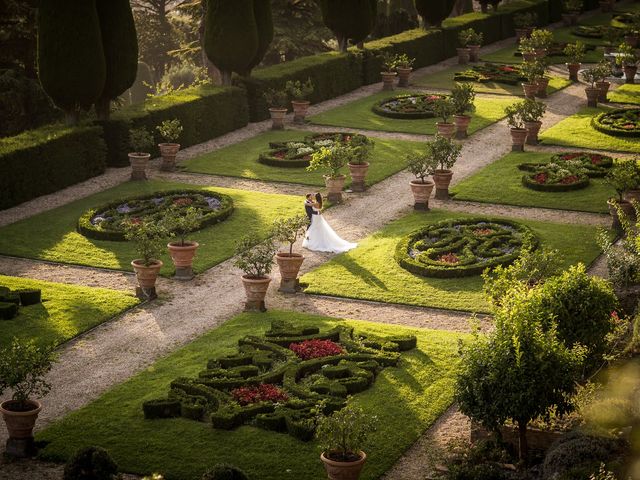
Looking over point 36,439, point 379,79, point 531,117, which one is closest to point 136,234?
point 36,439

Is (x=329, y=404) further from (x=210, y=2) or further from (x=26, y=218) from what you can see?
(x=210, y=2)

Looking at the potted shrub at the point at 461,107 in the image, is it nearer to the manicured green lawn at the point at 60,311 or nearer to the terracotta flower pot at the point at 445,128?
the terracotta flower pot at the point at 445,128

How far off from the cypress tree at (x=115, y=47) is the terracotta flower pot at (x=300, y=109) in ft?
24.6

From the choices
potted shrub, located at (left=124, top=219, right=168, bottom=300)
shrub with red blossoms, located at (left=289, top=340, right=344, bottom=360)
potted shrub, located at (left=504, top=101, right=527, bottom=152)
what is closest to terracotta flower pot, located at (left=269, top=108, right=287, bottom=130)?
potted shrub, located at (left=504, top=101, right=527, bottom=152)

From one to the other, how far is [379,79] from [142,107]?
15.6m

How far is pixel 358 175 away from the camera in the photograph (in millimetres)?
35188

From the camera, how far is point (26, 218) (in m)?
32.7

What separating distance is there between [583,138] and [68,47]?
682 inches

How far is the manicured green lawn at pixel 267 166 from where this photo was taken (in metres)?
37.0

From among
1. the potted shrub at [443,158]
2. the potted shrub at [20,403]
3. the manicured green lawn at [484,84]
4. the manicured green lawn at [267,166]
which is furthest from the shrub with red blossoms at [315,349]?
the manicured green lawn at [484,84]

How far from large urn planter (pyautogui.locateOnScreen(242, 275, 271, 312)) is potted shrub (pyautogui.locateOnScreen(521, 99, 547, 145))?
17.1 metres

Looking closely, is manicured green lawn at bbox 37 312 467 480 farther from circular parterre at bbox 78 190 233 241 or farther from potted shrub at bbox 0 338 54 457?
circular parterre at bbox 78 190 233 241

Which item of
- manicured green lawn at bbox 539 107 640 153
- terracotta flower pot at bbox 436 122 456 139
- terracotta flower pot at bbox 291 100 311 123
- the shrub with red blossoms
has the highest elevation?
the shrub with red blossoms

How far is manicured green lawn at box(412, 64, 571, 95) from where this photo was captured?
50438mm
